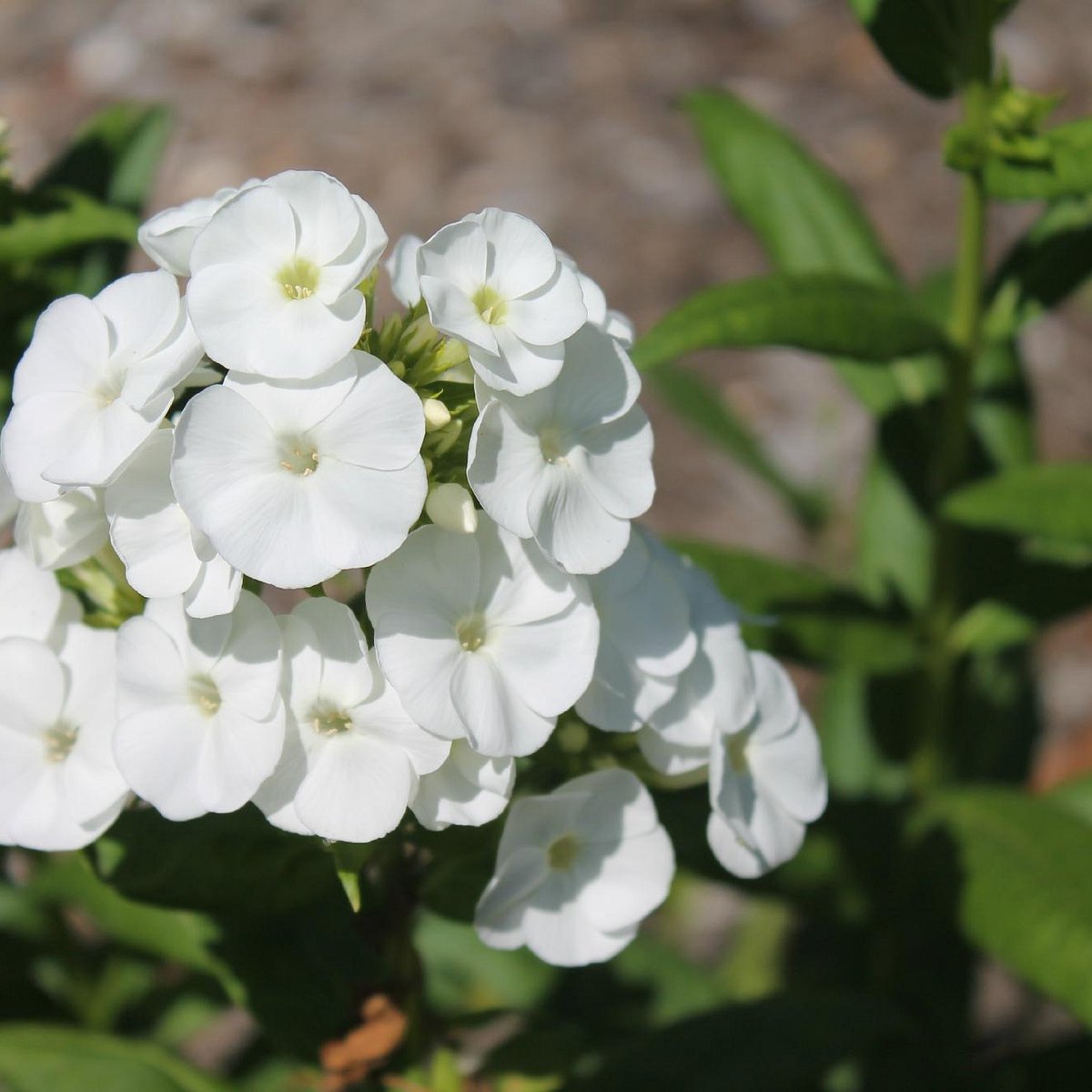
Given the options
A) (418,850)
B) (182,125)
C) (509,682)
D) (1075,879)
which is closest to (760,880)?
(1075,879)

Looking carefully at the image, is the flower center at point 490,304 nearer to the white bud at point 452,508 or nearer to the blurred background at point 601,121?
the white bud at point 452,508

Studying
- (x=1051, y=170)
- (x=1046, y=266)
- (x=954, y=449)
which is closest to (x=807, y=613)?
(x=954, y=449)

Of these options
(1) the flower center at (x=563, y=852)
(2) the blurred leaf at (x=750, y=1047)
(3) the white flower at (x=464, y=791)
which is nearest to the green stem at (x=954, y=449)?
(2) the blurred leaf at (x=750, y=1047)

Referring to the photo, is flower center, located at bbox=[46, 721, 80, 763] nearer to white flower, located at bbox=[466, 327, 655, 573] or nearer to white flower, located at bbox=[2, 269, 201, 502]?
white flower, located at bbox=[2, 269, 201, 502]

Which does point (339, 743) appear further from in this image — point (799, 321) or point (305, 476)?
point (799, 321)

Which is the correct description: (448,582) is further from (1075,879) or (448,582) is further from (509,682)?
(1075,879)

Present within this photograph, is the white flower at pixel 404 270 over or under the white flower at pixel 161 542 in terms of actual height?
over
